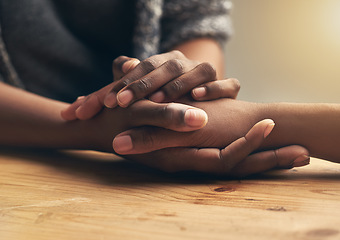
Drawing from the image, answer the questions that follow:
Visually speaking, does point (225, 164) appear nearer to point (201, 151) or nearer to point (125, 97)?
point (201, 151)

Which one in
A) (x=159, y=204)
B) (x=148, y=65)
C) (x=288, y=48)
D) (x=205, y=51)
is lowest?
(x=159, y=204)

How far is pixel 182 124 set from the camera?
46cm

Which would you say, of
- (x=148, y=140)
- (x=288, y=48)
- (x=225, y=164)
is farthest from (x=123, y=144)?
(x=288, y=48)

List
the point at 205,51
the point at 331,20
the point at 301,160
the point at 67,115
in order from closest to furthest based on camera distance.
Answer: the point at 301,160
the point at 67,115
the point at 205,51
the point at 331,20

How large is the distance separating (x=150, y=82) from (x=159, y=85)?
17 mm

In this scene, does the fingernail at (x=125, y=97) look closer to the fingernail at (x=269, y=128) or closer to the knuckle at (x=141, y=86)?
the knuckle at (x=141, y=86)

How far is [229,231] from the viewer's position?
0.99 ft

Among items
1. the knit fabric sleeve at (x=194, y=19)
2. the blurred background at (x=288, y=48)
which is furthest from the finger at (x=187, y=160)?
the blurred background at (x=288, y=48)

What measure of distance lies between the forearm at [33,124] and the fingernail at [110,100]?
97 mm

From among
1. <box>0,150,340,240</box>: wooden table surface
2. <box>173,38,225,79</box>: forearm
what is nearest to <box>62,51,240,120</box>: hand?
<box>0,150,340,240</box>: wooden table surface

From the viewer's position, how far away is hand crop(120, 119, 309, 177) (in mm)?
468

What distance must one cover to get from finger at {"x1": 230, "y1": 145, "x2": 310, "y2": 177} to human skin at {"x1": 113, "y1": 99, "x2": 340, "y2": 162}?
0.02 metres

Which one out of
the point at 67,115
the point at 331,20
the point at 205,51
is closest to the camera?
the point at 67,115

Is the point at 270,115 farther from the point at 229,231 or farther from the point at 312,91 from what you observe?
the point at 312,91
